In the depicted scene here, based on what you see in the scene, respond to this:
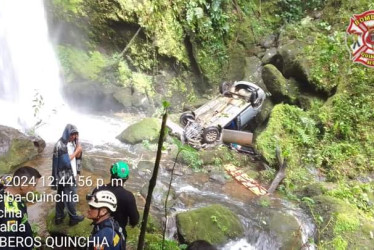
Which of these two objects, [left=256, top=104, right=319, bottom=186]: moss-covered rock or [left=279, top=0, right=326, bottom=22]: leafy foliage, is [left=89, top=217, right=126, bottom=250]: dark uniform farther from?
[left=279, top=0, right=326, bottom=22]: leafy foliage

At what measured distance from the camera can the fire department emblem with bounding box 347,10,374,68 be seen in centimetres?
1161

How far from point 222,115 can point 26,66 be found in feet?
25.0

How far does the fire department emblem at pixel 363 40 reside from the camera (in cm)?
1161

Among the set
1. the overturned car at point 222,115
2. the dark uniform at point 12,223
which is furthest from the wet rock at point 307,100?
the dark uniform at point 12,223

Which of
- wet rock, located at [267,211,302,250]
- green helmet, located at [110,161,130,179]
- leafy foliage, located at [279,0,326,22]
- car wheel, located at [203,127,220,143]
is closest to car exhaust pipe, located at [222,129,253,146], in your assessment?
car wheel, located at [203,127,220,143]

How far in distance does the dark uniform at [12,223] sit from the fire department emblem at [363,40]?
12025 mm

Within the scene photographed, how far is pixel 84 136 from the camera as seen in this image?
10.5 meters

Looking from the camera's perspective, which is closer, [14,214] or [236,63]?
[14,214]

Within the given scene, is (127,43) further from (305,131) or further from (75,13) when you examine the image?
(305,131)

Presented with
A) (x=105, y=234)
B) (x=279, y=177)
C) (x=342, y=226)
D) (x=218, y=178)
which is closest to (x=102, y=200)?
(x=105, y=234)

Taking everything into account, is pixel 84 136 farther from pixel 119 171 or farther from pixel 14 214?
pixel 14 214

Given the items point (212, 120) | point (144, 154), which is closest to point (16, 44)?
point (144, 154)

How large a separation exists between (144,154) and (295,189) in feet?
14.4

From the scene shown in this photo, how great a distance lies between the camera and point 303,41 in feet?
45.2
